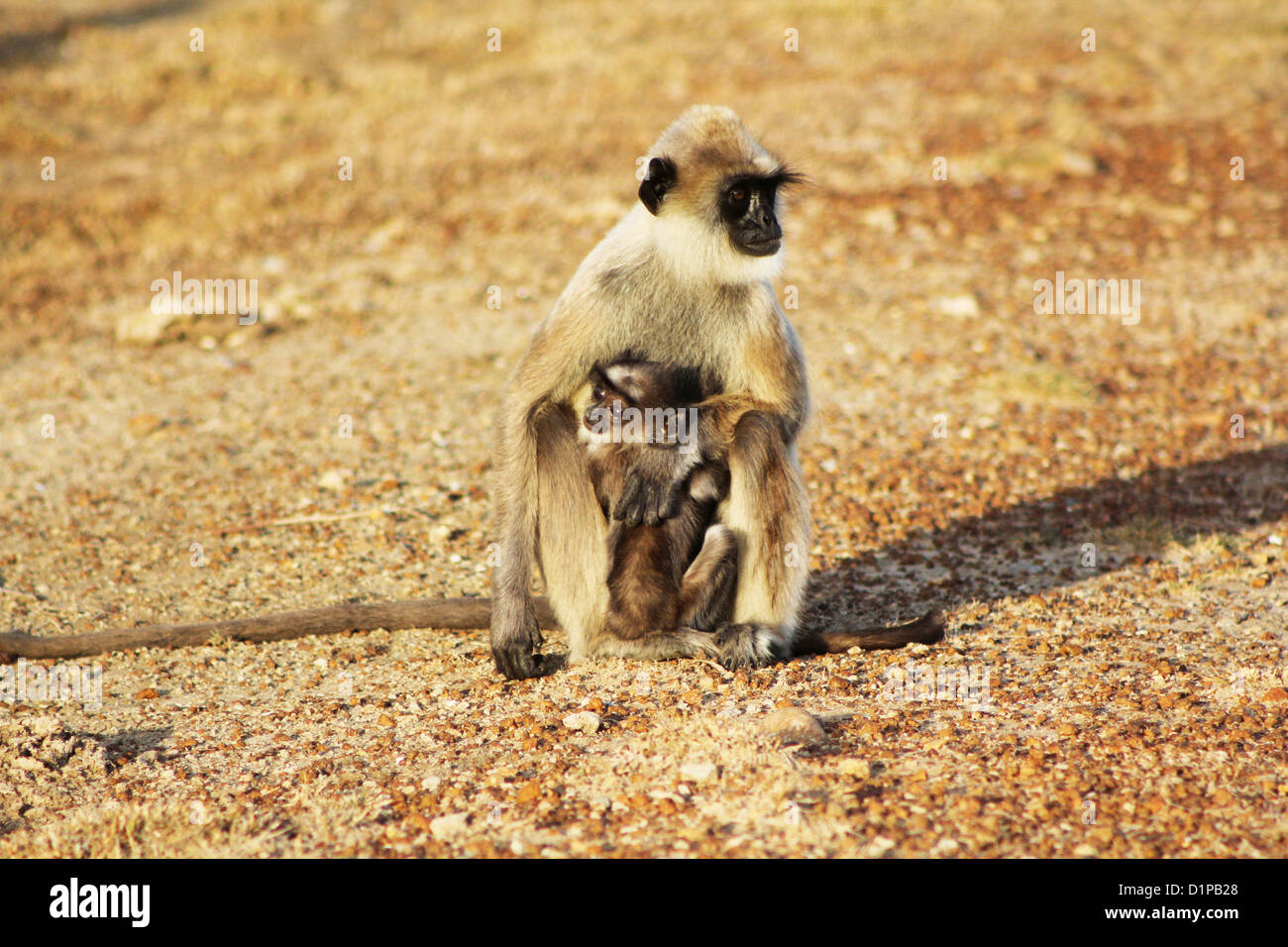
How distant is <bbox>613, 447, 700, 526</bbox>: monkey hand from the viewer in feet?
15.9

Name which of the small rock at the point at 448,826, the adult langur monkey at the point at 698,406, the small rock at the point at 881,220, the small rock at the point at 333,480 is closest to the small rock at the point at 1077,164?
the small rock at the point at 881,220

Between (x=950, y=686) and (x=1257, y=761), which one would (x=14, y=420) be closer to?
(x=950, y=686)

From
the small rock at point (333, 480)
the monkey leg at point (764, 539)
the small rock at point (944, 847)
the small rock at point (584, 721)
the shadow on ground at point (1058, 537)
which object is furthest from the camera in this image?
the small rock at point (333, 480)

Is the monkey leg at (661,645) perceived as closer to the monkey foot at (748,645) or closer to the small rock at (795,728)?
the monkey foot at (748,645)

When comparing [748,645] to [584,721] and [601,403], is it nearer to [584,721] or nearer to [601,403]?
[584,721]

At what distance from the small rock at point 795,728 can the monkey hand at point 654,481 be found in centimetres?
98

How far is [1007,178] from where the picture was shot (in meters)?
11.9

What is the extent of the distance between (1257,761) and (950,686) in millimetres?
1064

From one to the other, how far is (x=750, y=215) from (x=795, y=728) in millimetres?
1874

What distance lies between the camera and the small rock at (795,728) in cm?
416

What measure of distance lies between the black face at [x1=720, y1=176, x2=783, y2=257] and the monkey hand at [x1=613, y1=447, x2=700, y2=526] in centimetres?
81

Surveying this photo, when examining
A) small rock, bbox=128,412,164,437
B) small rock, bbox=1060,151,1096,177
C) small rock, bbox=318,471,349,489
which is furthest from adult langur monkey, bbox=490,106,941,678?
small rock, bbox=1060,151,1096,177

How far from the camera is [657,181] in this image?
15.8 feet

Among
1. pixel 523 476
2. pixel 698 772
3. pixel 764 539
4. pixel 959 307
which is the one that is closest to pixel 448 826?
pixel 698 772
